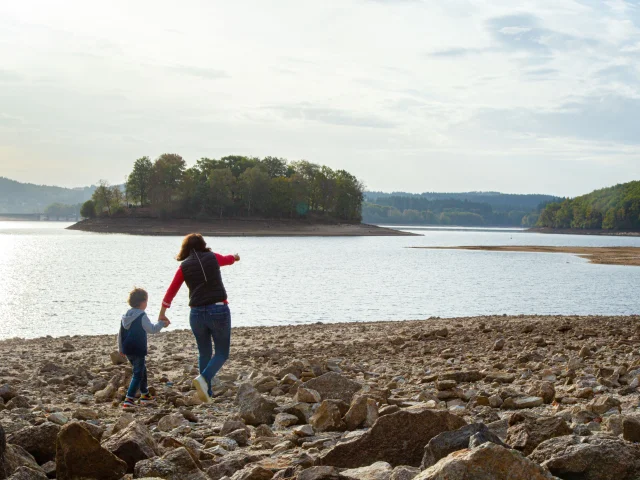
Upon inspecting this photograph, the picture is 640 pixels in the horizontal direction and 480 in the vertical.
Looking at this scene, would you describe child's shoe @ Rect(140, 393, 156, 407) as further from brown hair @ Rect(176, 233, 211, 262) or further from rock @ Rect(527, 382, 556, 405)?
rock @ Rect(527, 382, 556, 405)

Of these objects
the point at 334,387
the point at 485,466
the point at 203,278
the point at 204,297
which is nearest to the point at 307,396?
the point at 334,387

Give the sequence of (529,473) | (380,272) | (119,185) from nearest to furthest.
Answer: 1. (529,473)
2. (380,272)
3. (119,185)

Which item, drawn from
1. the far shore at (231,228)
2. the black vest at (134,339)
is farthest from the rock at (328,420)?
the far shore at (231,228)

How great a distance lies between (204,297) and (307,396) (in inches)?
69.7

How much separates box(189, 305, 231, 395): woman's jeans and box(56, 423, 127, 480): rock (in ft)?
11.4

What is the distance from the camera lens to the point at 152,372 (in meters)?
12.3

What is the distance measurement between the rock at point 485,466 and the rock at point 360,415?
3206mm

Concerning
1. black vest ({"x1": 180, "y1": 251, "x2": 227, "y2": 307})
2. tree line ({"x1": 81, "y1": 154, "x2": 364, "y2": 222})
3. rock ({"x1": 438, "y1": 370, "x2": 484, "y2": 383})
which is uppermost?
tree line ({"x1": 81, "y1": 154, "x2": 364, "y2": 222})

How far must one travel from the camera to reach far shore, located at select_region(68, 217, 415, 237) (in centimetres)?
14725

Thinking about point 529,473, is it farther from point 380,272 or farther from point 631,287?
point 380,272

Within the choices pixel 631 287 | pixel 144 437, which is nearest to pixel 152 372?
pixel 144 437

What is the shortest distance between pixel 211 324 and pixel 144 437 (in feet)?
9.98

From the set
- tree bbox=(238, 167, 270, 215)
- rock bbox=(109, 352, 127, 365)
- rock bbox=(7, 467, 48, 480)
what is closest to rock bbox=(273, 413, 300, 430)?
rock bbox=(7, 467, 48, 480)

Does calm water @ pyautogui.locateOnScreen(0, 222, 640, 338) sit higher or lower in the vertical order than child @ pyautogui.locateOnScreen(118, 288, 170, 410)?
lower
